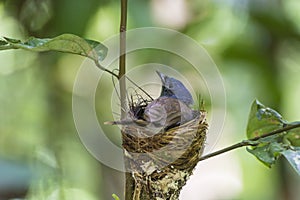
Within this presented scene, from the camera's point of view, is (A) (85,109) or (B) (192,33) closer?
(A) (85,109)

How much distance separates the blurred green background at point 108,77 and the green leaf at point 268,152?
0.82 metres

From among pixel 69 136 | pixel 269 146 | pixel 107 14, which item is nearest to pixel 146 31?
pixel 107 14

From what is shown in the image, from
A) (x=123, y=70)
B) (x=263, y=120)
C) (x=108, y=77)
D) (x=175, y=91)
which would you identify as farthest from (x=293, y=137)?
(x=108, y=77)

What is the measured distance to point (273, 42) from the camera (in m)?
1.93

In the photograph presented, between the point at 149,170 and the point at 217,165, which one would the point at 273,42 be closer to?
the point at 217,165

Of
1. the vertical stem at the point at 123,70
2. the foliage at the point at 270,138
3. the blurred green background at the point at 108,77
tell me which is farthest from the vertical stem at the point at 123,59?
the blurred green background at the point at 108,77

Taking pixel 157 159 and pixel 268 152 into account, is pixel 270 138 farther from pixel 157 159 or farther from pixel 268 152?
pixel 157 159

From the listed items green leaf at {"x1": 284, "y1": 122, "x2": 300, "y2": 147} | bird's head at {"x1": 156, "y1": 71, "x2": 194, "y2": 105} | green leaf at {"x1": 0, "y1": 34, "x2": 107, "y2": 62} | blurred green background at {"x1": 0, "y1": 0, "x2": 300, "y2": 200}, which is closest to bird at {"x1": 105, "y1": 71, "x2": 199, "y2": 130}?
bird's head at {"x1": 156, "y1": 71, "x2": 194, "y2": 105}

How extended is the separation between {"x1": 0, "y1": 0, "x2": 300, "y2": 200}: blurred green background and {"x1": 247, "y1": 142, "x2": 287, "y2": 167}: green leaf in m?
0.82

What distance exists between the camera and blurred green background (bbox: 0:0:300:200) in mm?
1645

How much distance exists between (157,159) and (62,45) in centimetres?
22

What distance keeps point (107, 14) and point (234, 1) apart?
469 millimetres

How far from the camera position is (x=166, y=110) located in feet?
2.51

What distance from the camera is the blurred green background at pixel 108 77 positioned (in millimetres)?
1645
